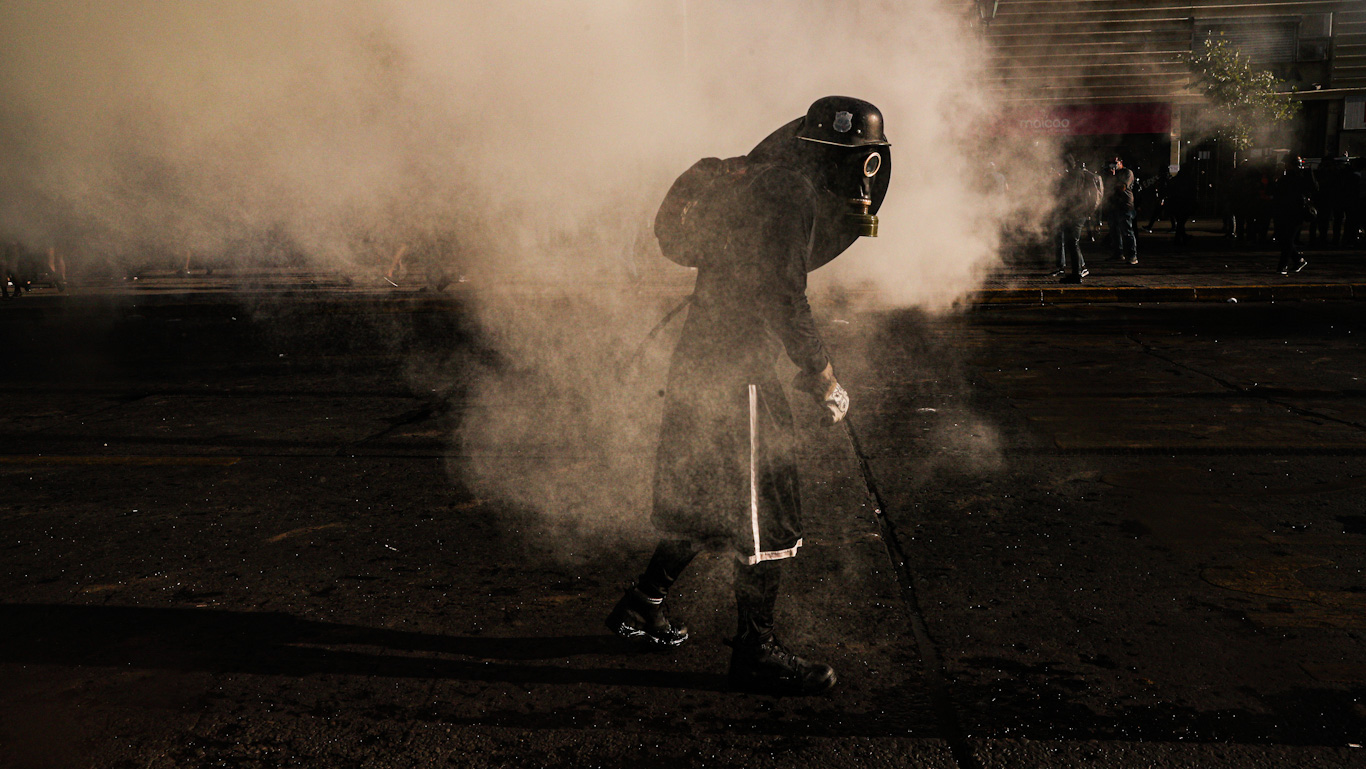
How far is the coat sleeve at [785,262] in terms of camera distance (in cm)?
226

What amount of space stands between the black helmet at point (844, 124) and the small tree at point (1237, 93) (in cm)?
1980

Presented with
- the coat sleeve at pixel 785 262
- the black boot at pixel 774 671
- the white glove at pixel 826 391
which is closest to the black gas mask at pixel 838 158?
the coat sleeve at pixel 785 262

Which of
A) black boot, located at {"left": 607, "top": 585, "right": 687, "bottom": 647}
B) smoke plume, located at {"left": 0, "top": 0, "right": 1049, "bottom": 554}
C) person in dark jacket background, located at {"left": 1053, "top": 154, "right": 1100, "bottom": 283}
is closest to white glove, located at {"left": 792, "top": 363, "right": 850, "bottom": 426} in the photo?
smoke plume, located at {"left": 0, "top": 0, "right": 1049, "bottom": 554}

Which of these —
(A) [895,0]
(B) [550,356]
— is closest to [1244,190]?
(A) [895,0]

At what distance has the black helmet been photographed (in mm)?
2297

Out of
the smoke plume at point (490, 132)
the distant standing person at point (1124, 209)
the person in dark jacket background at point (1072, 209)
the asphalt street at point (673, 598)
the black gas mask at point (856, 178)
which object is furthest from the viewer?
the distant standing person at point (1124, 209)

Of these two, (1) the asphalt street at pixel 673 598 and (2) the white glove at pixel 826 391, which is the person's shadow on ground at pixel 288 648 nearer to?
(1) the asphalt street at pixel 673 598

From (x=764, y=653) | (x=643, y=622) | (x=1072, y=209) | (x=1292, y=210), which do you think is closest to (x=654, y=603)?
(x=643, y=622)

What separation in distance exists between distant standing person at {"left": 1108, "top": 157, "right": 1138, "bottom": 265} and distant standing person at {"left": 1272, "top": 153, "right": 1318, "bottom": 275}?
1646mm

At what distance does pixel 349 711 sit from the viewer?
7.67 ft

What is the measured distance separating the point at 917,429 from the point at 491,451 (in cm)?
218

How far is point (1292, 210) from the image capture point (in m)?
10.7

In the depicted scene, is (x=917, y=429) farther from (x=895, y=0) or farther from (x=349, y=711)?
(x=349, y=711)

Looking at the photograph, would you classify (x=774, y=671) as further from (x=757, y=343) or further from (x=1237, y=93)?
(x=1237, y=93)
